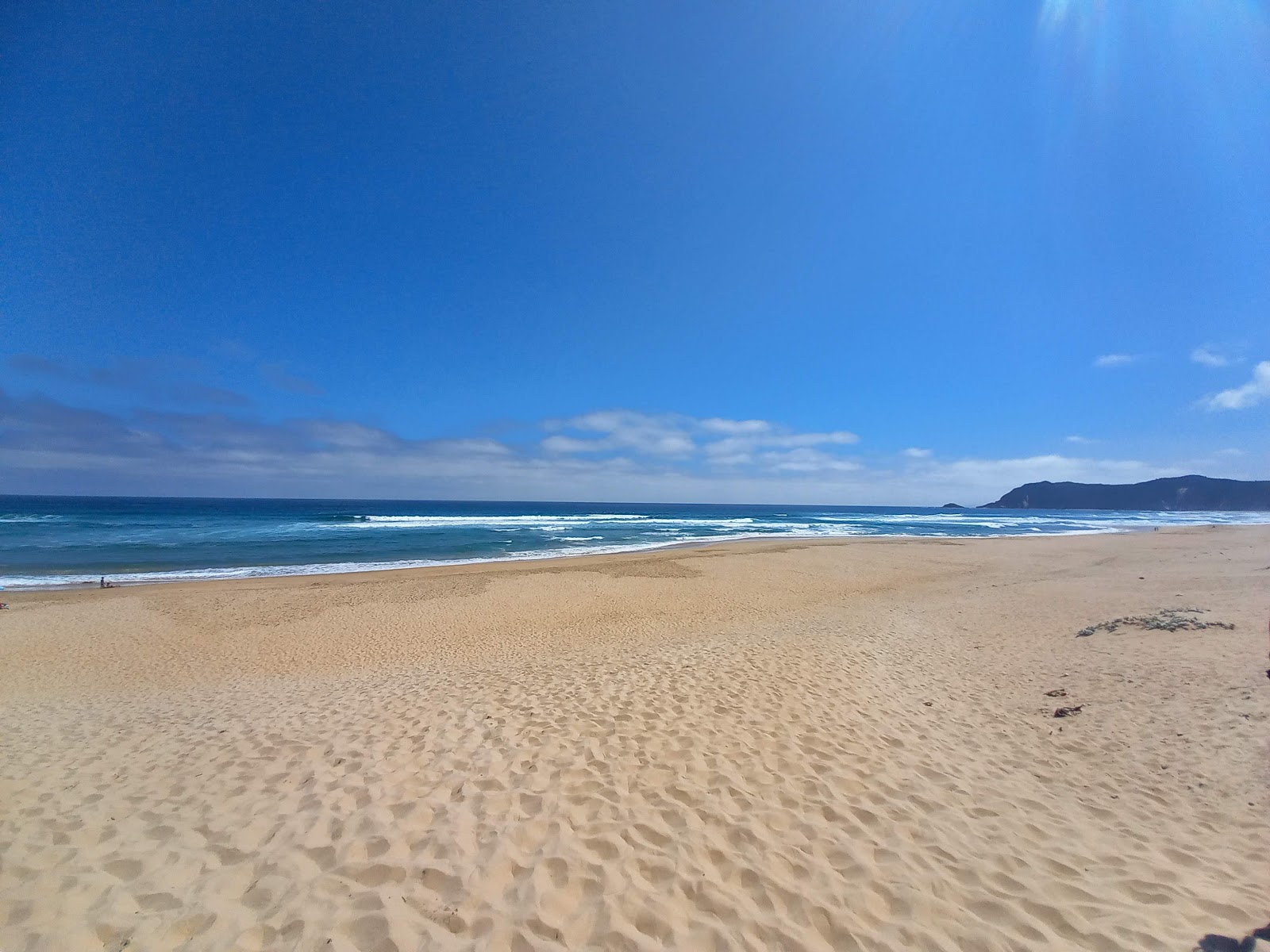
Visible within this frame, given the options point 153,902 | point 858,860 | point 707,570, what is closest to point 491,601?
point 707,570

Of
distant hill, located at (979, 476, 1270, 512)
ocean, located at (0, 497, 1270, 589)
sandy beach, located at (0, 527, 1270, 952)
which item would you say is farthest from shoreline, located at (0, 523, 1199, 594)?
distant hill, located at (979, 476, 1270, 512)

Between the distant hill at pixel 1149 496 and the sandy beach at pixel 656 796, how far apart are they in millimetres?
188396

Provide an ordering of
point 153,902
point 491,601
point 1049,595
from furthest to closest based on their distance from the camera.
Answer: point 491,601 → point 1049,595 → point 153,902

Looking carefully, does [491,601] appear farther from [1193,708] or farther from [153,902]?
[1193,708]

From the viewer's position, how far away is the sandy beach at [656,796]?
3.23 meters

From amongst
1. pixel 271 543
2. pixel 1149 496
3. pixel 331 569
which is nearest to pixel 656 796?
pixel 331 569

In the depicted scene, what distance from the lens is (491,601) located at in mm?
16984

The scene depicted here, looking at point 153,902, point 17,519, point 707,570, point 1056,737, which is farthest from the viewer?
point 17,519

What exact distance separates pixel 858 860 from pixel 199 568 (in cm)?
3199

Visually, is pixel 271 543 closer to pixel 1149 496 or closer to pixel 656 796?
pixel 656 796

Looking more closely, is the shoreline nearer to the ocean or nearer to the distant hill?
the ocean

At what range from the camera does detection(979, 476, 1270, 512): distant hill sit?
12900 cm

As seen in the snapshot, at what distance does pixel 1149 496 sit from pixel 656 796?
20937 centimetres

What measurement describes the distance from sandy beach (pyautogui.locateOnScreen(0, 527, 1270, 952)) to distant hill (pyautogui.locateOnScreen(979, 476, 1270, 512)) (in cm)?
18840
